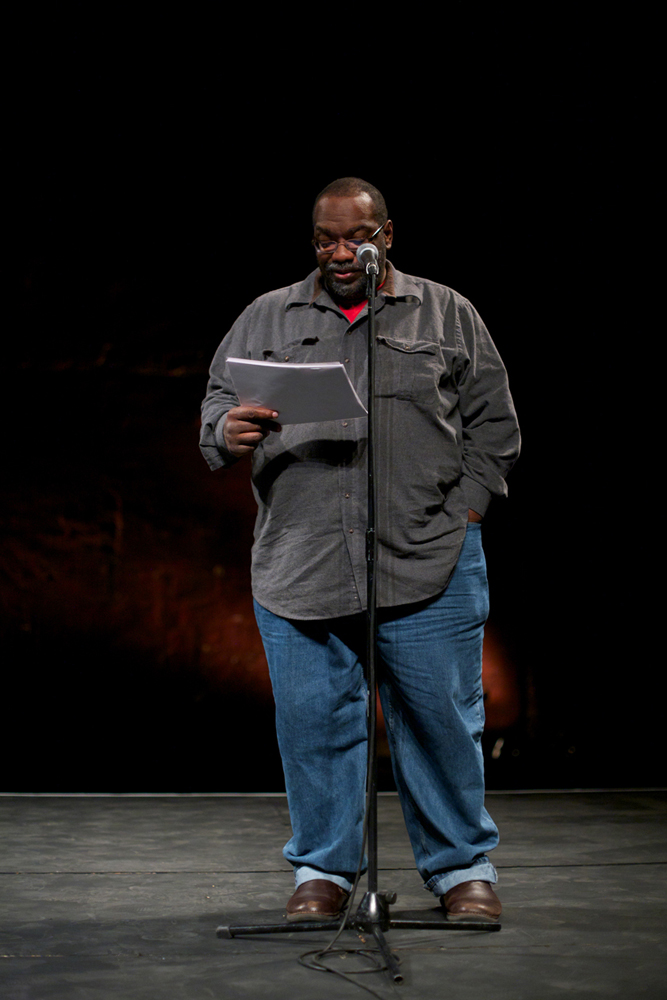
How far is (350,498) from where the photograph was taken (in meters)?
1.91

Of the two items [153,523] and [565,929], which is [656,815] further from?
[153,523]

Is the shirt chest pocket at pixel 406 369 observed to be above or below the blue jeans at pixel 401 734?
above

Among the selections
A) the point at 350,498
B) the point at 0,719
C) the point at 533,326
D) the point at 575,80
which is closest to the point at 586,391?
the point at 533,326

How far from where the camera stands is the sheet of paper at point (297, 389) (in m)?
1.66

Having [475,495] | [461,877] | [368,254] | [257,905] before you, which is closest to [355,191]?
[368,254]

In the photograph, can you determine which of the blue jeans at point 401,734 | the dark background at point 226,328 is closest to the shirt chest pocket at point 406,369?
the blue jeans at point 401,734

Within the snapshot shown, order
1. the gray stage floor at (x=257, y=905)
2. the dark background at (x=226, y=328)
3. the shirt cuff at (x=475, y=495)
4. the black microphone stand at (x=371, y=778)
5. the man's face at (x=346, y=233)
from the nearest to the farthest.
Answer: the gray stage floor at (x=257, y=905) → the black microphone stand at (x=371, y=778) → the man's face at (x=346, y=233) → the shirt cuff at (x=475, y=495) → the dark background at (x=226, y=328)

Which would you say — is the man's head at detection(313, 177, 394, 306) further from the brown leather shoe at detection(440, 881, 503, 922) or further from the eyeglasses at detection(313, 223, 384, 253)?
the brown leather shoe at detection(440, 881, 503, 922)

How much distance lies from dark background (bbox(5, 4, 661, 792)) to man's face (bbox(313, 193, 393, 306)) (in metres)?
1.60

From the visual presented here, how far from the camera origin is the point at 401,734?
198 centimetres

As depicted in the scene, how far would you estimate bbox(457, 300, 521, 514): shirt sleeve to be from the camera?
2008mm

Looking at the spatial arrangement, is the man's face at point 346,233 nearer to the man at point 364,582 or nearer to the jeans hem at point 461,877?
the man at point 364,582

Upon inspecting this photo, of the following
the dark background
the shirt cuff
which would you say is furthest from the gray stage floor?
the shirt cuff

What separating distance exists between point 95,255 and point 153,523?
90cm
